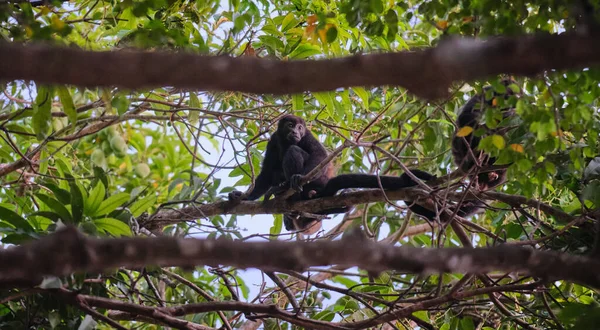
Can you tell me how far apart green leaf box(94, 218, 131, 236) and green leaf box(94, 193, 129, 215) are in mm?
71

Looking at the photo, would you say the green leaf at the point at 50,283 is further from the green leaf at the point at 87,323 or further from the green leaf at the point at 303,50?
the green leaf at the point at 303,50

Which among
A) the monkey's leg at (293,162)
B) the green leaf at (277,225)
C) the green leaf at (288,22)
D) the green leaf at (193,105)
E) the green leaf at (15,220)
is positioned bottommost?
the green leaf at (15,220)

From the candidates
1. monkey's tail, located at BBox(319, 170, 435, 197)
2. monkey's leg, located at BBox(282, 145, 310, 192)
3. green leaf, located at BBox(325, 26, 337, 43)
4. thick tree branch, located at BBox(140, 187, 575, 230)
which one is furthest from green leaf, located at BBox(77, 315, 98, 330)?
monkey's leg, located at BBox(282, 145, 310, 192)

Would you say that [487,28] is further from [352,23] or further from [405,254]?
[405,254]

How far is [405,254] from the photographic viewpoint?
96.0 inches

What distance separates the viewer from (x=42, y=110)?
4.02 meters

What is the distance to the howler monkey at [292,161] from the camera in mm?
6812

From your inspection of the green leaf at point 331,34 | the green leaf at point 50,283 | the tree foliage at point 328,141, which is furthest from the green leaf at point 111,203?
the green leaf at point 331,34

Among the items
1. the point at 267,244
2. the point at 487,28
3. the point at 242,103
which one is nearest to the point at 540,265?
the point at 267,244

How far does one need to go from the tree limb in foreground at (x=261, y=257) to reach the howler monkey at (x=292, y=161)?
A: 4058mm

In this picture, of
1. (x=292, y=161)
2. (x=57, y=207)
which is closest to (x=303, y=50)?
(x=292, y=161)

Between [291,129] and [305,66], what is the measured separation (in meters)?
5.45

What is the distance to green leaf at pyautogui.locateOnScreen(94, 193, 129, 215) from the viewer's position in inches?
175

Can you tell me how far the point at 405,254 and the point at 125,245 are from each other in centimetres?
108
